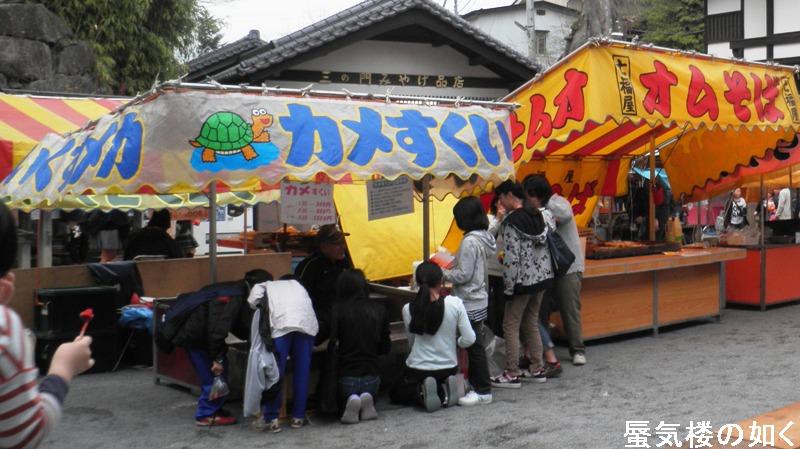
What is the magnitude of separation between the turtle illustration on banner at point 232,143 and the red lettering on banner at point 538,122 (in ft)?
10.9

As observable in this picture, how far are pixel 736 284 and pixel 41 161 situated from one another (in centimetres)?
976

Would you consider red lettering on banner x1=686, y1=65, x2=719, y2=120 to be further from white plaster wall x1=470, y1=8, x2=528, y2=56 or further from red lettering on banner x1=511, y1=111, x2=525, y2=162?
white plaster wall x1=470, y1=8, x2=528, y2=56

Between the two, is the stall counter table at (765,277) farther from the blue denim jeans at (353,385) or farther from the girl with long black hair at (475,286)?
the blue denim jeans at (353,385)

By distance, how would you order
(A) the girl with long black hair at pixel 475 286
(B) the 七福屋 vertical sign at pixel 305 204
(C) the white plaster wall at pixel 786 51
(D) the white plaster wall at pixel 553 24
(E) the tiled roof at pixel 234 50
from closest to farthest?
(A) the girl with long black hair at pixel 475 286 → (B) the 七福屋 vertical sign at pixel 305 204 → (E) the tiled roof at pixel 234 50 → (C) the white plaster wall at pixel 786 51 → (D) the white plaster wall at pixel 553 24

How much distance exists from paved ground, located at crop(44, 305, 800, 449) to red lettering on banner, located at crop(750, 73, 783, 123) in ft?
9.19

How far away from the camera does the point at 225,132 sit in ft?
20.2

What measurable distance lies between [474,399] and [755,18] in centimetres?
2490

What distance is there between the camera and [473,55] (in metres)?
16.2

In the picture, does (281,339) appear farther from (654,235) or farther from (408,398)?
(654,235)

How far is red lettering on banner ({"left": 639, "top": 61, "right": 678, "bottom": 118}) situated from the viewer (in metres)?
8.67

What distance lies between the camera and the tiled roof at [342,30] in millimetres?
13883

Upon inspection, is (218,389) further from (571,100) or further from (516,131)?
(571,100)

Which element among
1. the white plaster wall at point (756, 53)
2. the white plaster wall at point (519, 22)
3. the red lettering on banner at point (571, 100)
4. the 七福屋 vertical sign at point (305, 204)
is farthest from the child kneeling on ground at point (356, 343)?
the white plaster wall at point (519, 22)

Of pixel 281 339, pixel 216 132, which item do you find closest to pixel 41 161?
pixel 216 132
